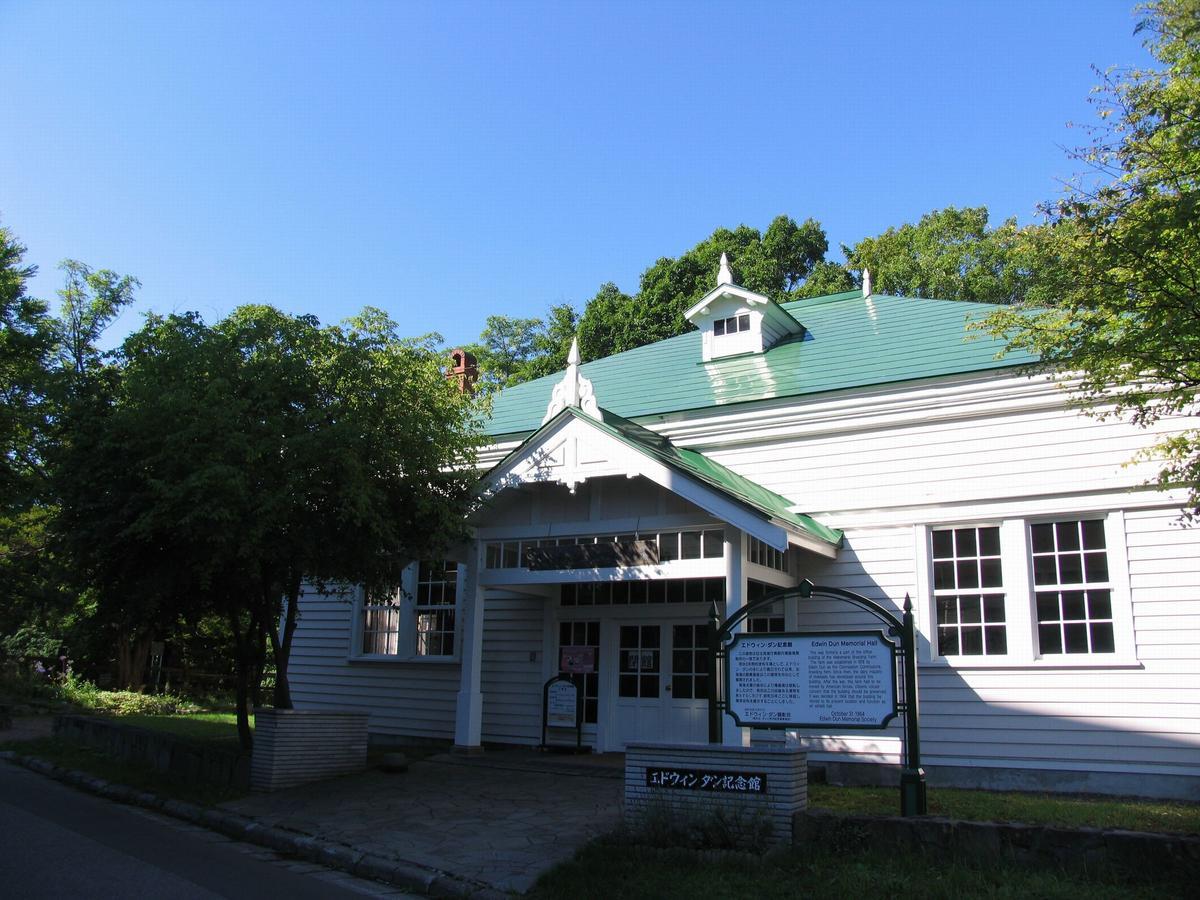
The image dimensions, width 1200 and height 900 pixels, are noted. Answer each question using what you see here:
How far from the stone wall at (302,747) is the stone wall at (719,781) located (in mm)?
5531

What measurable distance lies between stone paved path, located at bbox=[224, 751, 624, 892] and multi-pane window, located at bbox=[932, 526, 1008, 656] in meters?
5.01

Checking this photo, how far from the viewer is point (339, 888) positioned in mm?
7578

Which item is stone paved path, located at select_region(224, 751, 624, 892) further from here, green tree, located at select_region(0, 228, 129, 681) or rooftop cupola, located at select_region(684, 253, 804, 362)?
rooftop cupola, located at select_region(684, 253, 804, 362)

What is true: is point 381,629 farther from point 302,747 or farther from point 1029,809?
point 1029,809

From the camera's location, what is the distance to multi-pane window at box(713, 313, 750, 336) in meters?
17.5

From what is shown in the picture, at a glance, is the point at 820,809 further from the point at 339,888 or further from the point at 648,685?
the point at 648,685

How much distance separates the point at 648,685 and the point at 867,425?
17.5 ft

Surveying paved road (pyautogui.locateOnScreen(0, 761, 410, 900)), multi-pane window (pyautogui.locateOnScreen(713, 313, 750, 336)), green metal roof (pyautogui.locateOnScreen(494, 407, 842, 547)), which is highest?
multi-pane window (pyautogui.locateOnScreen(713, 313, 750, 336))

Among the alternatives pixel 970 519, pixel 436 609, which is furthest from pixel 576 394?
pixel 436 609

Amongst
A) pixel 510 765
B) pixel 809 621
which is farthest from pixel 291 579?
pixel 809 621

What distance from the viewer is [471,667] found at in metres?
13.9

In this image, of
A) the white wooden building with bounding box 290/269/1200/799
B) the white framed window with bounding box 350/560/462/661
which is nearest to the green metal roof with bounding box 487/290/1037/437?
the white wooden building with bounding box 290/269/1200/799

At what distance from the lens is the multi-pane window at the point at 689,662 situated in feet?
45.8

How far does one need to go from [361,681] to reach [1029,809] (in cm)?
1265
